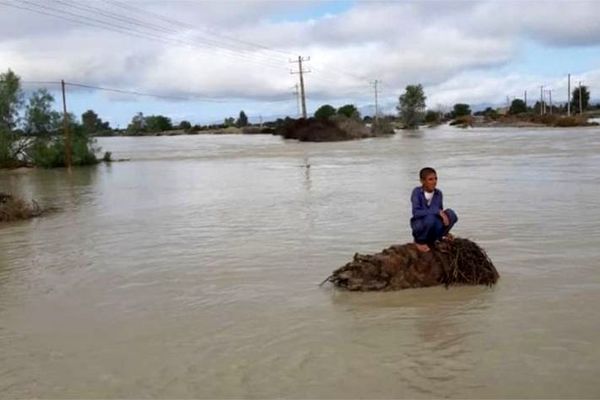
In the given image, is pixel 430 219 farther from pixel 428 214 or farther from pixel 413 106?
pixel 413 106

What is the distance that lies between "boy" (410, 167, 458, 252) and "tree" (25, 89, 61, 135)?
3743 cm

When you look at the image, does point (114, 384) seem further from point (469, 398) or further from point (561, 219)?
point (561, 219)

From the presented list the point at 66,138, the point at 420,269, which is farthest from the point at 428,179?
the point at 66,138

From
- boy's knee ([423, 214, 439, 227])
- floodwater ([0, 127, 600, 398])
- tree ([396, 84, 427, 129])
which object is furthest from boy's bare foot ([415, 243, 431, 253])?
tree ([396, 84, 427, 129])

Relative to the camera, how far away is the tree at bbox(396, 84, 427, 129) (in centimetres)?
12456

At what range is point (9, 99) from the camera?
132ft

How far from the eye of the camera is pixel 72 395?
17.1 ft

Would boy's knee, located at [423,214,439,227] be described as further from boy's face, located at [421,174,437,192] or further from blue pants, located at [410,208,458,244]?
boy's face, located at [421,174,437,192]

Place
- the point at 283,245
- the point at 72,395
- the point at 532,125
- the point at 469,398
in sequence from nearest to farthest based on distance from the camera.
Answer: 1. the point at 469,398
2. the point at 72,395
3. the point at 283,245
4. the point at 532,125

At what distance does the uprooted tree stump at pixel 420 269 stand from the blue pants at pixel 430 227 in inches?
4.2

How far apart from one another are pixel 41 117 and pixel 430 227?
124 ft

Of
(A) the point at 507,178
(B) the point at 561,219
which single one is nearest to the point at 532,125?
(A) the point at 507,178

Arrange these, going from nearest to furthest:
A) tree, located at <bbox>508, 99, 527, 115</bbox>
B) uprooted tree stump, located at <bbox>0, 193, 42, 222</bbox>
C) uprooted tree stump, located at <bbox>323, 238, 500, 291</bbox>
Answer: uprooted tree stump, located at <bbox>323, 238, 500, 291</bbox>
uprooted tree stump, located at <bbox>0, 193, 42, 222</bbox>
tree, located at <bbox>508, 99, 527, 115</bbox>

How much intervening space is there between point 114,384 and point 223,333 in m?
1.42
